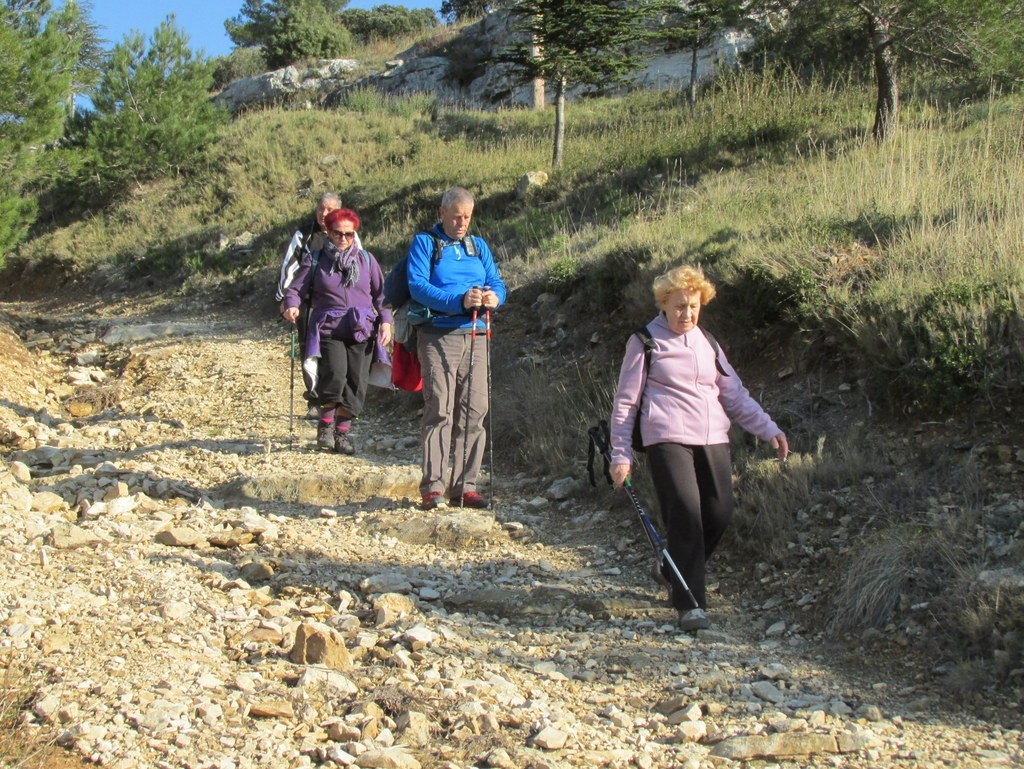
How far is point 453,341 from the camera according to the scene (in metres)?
6.00

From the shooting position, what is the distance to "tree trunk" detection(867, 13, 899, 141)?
10.5 meters

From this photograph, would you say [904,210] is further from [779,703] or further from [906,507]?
[779,703]

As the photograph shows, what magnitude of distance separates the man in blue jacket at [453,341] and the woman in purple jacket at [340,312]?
115 centimetres

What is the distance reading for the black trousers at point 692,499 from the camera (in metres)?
4.46

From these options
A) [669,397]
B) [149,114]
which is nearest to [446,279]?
[669,397]

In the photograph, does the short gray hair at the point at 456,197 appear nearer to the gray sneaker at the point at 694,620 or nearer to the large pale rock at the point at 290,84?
the gray sneaker at the point at 694,620

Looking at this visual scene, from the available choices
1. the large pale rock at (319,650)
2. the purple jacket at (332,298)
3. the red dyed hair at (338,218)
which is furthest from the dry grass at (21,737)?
the red dyed hair at (338,218)

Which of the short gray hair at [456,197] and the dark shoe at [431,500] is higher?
the short gray hair at [456,197]

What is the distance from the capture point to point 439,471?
603 cm

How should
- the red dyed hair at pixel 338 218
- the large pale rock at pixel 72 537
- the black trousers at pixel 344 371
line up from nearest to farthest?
the large pale rock at pixel 72 537 < the red dyed hair at pixel 338 218 < the black trousers at pixel 344 371

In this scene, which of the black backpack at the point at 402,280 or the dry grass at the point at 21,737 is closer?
the dry grass at the point at 21,737

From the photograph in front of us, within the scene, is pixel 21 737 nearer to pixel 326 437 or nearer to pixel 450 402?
pixel 450 402

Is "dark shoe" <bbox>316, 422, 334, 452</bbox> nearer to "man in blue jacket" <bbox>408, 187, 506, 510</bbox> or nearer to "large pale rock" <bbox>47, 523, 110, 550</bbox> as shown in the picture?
"man in blue jacket" <bbox>408, 187, 506, 510</bbox>

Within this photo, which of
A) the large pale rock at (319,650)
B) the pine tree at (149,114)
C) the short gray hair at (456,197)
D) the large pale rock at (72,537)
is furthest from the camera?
the pine tree at (149,114)
